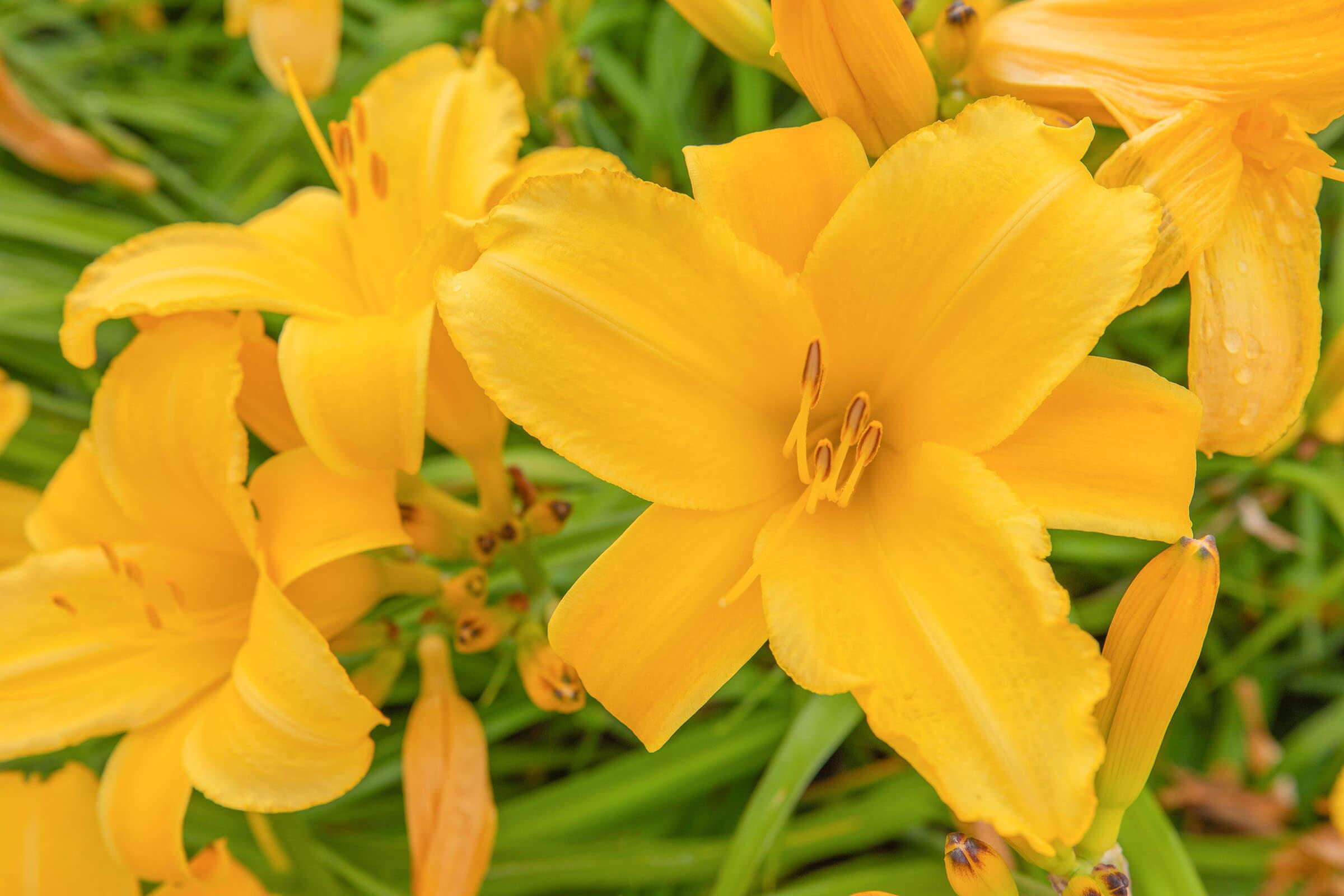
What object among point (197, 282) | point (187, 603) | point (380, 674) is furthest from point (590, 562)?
point (197, 282)

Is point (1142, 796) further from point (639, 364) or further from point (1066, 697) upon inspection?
point (639, 364)

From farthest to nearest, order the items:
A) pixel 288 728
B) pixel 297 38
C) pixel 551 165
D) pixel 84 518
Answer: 1. pixel 297 38
2. pixel 84 518
3. pixel 551 165
4. pixel 288 728

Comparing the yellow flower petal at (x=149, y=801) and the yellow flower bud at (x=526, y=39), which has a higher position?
the yellow flower bud at (x=526, y=39)

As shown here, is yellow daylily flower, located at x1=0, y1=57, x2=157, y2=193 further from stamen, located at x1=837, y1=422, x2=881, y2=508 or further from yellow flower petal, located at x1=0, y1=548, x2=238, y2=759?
stamen, located at x1=837, y1=422, x2=881, y2=508

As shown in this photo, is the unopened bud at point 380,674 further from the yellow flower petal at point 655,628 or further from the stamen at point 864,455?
the stamen at point 864,455

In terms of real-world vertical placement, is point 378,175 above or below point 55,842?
above

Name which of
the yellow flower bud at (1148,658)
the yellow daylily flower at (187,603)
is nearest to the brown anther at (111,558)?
the yellow daylily flower at (187,603)

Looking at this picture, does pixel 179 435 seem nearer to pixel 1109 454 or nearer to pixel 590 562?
pixel 590 562
